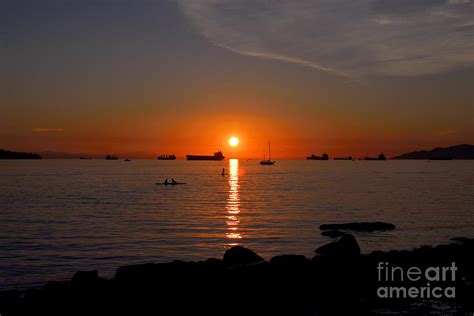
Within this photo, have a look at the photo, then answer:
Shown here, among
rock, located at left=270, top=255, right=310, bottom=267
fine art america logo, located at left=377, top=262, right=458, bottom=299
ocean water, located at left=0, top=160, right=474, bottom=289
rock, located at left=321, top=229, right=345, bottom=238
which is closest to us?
fine art america logo, located at left=377, top=262, right=458, bottom=299

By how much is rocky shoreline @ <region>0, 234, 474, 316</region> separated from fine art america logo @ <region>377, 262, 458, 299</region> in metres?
0.08

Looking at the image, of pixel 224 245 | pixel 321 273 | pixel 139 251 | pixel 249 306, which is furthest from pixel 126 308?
pixel 224 245

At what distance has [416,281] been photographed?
16688 mm

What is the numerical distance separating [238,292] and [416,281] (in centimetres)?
702

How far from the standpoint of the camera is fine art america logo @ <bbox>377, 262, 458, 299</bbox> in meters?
15.3

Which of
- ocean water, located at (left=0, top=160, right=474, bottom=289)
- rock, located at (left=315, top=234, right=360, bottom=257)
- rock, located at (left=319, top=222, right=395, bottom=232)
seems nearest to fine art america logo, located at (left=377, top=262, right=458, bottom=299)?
rock, located at (left=315, top=234, right=360, bottom=257)

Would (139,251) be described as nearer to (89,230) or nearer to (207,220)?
(89,230)

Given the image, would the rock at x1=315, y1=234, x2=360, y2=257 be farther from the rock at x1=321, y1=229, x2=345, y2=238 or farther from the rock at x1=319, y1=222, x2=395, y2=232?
the rock at x1=319, y1=222, x2=395, y2=232

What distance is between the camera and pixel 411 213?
43031mm

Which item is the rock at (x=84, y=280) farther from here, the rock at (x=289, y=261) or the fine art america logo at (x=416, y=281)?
the fine art america logo at (x=416, y=281)

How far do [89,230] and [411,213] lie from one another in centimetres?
2895

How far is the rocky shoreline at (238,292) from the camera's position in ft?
43.5

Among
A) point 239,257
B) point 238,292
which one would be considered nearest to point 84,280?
point 238,292

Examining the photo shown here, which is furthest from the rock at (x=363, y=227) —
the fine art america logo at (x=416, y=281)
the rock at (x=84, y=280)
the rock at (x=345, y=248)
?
the rock at (x=84, y=280)
